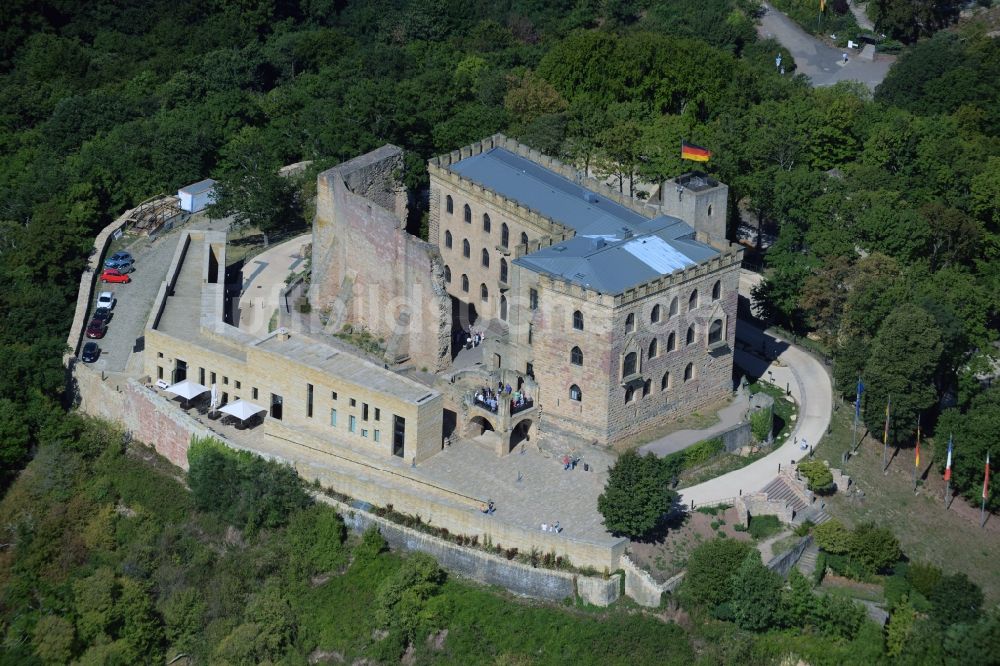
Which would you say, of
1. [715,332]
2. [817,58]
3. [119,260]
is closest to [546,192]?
[715,332]

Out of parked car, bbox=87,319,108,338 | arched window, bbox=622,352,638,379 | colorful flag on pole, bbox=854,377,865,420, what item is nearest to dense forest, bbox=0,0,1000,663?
colorful flag on pole, bbox=854,377,865,420

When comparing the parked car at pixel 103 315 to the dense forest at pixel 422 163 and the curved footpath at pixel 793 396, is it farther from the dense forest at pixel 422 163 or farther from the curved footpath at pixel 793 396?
the curved footpath at pixel 793 396

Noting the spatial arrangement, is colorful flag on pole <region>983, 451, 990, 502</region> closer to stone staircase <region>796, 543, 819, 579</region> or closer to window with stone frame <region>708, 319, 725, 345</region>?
stone staircase <region>796, 543, 819, 579</region>

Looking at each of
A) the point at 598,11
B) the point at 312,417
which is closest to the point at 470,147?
the point at 312,417

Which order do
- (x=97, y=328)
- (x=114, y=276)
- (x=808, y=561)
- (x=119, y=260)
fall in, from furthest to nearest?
1. (x=119, y=260)
2. (x=114, y=276)
3. (x=97, y=328)
4. (x=808, y=561)

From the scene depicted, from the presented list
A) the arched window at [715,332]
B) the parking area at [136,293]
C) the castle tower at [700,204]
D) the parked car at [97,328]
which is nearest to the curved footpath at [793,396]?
the arched window at [715,332]

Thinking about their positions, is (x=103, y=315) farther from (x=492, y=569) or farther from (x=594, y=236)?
(x=492, y=569)
